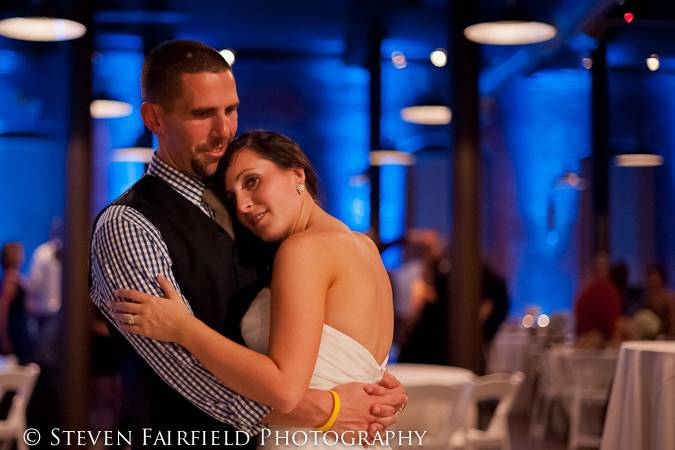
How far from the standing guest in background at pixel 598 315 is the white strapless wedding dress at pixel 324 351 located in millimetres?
7082

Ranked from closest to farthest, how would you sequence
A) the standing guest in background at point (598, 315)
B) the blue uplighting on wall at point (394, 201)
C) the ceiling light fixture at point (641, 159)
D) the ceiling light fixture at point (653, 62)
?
the standing guest in background at point (598, 315)
the ceiling light fixture at point (653, 62)
the ceiling light fixture at point (641, 159)
the blue uplighting on wall at point (394, 201)

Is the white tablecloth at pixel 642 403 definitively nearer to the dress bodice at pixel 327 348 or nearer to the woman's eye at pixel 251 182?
the dress bodice at pixel 327 348

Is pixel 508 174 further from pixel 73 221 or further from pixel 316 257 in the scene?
pixel 316 257

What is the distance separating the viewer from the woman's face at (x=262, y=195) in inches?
83.0

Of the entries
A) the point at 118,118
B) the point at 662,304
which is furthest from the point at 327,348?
the point at 118,118

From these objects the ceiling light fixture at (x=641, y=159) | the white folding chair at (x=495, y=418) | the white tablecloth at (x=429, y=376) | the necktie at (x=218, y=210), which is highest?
the ceiling light fixture at (x=641, y=159)

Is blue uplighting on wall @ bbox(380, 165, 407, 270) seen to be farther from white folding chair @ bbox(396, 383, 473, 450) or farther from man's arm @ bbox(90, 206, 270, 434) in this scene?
man's arm @ bbox(90, 206, 270, 434)

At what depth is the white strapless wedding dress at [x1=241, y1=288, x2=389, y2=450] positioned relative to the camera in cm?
210

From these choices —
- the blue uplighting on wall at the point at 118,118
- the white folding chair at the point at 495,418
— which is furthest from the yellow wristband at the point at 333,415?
the blue uplighting on wall at the point at 118,118

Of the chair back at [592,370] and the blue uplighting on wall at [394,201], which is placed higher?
the blue uplighting on wall at [394,201]

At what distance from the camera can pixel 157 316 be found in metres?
1.97

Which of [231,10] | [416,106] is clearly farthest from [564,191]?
[231,10]

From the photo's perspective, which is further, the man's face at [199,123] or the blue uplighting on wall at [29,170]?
the blue uplighting on wall at [29,170]

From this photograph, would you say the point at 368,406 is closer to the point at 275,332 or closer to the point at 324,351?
the point at 324,351
